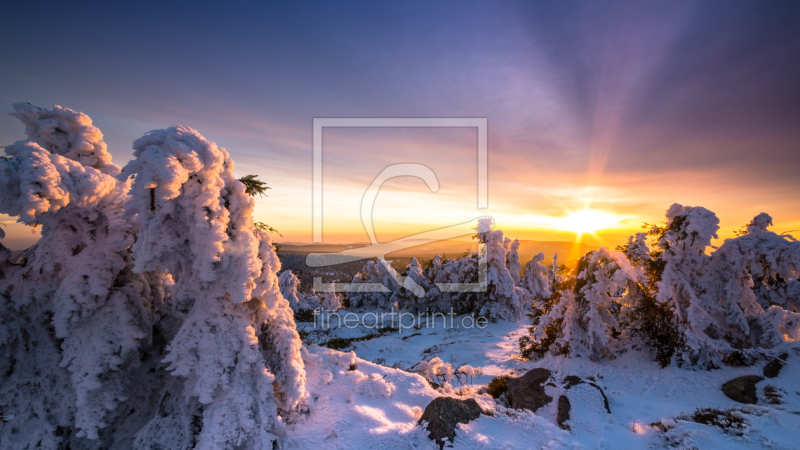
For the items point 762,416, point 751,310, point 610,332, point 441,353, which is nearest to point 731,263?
point 751,310

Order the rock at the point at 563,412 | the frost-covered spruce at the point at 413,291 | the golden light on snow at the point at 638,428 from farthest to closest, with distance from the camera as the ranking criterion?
the frost-covered spruce at the point at 413,291 < the rock at the point at 563,412 < the golden light on snow at the point at 638,428

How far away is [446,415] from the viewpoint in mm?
7027

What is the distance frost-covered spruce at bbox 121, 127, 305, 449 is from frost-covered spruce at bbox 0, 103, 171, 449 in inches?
31.2

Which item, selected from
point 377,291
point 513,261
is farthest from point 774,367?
point 377,291

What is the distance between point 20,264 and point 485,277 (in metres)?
31.2

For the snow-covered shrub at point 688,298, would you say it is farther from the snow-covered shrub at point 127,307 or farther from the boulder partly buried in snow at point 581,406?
the snow-covered shrub at point 127,307

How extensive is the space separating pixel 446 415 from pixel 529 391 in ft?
13.0

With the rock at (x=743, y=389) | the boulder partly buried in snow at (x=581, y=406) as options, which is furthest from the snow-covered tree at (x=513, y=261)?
the boulder partly buried in snow at (x=581, y=406)

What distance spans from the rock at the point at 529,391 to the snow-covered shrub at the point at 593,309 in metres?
5.24

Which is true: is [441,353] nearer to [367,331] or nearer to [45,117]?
[367,331]

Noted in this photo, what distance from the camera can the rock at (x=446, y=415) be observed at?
6645mm

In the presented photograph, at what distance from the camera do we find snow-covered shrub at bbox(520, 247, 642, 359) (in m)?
13.4

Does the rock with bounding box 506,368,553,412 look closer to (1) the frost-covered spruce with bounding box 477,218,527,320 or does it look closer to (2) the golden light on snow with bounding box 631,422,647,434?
(2) the golden light on snow with bounding box 631,422,647,434

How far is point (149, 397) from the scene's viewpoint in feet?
21.9
